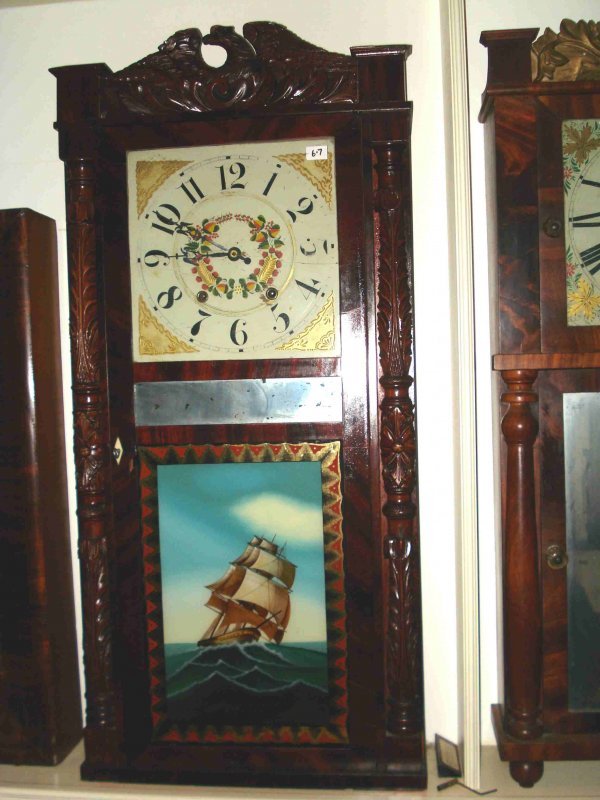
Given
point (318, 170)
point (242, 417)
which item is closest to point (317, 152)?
point (318, 170)

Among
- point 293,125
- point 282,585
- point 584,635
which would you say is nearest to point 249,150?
point 293,125

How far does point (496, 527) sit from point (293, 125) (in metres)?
1.17

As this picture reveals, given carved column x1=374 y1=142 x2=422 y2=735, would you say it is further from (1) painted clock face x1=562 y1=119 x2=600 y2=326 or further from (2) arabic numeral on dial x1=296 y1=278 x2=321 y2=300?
(1) painted clock face x1=562 y1=119 x2=600 y2=326

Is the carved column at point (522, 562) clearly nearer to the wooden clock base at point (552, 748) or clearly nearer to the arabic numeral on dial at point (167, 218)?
the wooden clock base at point (552, 748)

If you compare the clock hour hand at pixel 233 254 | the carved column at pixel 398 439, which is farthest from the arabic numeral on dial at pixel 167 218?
the carved column at pixel 398 439

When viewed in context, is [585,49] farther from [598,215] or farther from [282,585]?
[282,585]

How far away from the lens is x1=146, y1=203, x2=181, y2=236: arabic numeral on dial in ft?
5.27

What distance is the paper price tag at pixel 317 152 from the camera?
61.6 inches

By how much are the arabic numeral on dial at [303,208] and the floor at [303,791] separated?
4.71ft

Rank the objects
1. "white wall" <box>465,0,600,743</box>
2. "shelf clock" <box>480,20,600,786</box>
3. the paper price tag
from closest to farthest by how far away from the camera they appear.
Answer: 1. "shelf clock" <box>480,20,600,786</box>
2. the paper price tag
3. "white wall" <box>465,0,600,743</box>

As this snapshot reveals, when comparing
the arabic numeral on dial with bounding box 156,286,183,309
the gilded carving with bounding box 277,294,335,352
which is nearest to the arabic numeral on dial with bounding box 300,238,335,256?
the gilded carving with bounding box 277,294,335,352

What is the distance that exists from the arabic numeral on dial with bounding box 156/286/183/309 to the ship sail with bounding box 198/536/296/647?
0.64 metres

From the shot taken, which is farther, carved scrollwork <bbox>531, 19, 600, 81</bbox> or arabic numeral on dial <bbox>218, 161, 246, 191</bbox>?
arabic numeral on dial <bbox>218, 161, 246, 191</bbox>

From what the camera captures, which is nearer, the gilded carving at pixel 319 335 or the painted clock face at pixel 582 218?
the painted clock face at pixel 582 218
